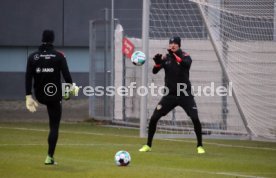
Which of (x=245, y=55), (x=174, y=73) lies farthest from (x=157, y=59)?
(x=245, y=55)

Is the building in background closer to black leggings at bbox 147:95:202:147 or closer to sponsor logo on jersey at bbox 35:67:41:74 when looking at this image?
black leggings at bbox 147:95:202:147

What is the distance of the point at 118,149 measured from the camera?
671 inches

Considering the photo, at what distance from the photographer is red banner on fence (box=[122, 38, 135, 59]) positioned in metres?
23.6

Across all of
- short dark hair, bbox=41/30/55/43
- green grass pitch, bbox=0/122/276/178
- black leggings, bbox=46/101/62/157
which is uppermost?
short dark hair, bbox=41/30/55/43

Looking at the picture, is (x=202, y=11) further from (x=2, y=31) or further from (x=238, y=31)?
(x=2, y=31)

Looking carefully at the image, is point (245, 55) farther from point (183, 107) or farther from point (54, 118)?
point (54, 118)

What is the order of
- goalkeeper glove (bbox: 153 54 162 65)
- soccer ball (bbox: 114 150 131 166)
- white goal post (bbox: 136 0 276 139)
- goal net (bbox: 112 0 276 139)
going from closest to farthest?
soccer ball (bbox: 114 150 131 166) → goalkeeper glove (bbox: 153 54 162 65) → white goal post (bbox: 136 0 276 139) → goal net (bbox: 112 0 276 139)

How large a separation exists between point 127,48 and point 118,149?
712 centimetres

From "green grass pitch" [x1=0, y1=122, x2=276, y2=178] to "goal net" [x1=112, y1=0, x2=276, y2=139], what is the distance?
2.71 feet

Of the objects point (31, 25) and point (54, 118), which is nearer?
point (54, 118)

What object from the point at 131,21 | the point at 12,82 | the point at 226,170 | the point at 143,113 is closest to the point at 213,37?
the point at 143,113

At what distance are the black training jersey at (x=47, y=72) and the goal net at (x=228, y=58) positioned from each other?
5896 millimetres

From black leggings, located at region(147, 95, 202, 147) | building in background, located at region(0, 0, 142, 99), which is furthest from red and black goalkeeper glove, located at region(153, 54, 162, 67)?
building in background, located at region(0, 0, 142, 99)

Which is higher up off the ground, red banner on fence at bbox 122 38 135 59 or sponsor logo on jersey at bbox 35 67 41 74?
red banner on fence at bbox 122 38 135 59
